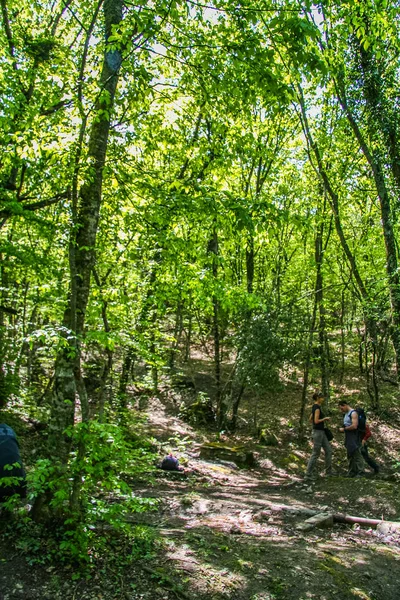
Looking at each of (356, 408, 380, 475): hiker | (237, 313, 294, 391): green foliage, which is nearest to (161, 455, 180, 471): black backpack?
(237, 313, 294, 391): green foliage

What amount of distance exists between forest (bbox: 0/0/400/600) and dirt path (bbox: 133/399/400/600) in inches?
1.3

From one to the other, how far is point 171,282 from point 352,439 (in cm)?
629

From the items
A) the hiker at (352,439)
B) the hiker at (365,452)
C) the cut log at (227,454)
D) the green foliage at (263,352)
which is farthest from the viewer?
the green foliage at (263,352)

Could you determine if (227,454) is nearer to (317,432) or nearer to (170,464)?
(170,464)

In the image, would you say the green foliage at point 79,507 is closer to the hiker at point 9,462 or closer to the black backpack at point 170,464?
the hiker at point 9,462

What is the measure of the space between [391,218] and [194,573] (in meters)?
10.0

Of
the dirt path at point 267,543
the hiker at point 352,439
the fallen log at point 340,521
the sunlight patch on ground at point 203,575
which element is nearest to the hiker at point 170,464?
the dirt path at point 267,543

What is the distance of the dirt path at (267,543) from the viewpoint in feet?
13.7

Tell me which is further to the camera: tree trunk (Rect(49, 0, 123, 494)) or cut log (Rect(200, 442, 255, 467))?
cut log (Rect(200, 442, 255, 467))

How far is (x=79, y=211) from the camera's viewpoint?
5.04 metres

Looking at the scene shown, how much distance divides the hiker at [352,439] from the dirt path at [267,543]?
2.85 feet

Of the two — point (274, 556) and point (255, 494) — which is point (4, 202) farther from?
point (255, 494)

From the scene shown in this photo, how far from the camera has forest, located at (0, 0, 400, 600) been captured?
4.20m

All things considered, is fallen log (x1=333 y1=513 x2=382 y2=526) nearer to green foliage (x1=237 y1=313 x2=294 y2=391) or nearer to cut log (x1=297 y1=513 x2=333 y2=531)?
cut log (x1=297 y1=513 x2=333 y2=531)
